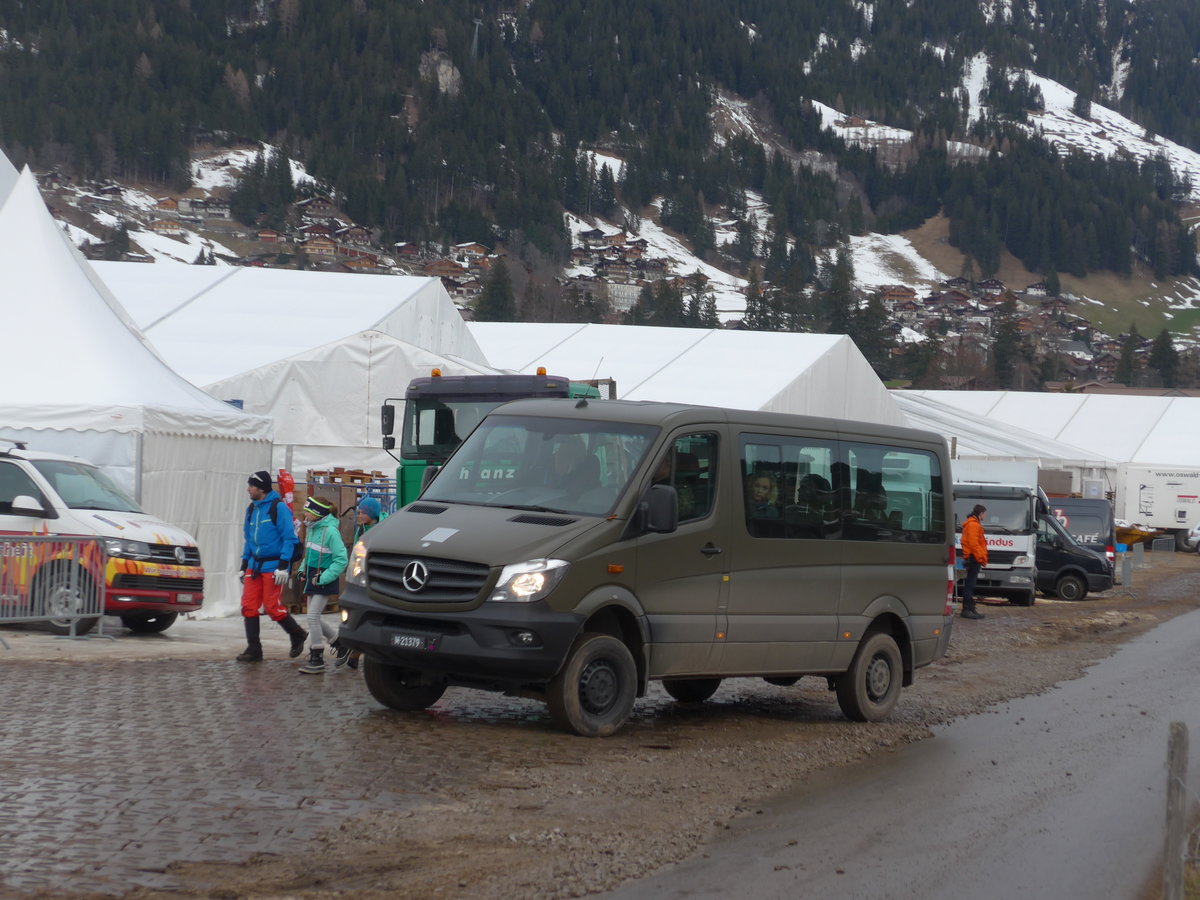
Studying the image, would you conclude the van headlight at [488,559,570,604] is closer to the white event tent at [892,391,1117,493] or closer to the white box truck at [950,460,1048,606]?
the white box truck at [950,460,1048,606]

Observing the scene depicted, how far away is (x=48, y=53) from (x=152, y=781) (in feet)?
626

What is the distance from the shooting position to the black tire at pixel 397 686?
10.8 meters

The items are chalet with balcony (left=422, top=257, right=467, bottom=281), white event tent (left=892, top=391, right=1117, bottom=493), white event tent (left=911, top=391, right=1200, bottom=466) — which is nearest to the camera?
white event tent (left=892, top=391, right=1117, bottom=493)

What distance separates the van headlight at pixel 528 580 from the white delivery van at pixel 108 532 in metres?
6.94

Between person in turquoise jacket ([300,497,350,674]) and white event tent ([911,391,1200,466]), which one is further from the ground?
white event tent ([911,391,1200,466])

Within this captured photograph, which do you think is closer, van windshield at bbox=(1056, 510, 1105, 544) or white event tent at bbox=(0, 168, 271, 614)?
white event tent at bbox=(0, 168, 271, 614)

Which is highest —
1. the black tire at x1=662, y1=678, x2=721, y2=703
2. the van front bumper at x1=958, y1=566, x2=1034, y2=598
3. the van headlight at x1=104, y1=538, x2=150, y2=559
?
the van headlight at x1=104, y1=538, x2=150, y2=559

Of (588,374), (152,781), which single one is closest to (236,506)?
(152,781)

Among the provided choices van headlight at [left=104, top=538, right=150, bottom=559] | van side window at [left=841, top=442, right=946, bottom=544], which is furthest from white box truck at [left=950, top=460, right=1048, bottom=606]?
van headlight at [left=104, top=538, right=150, bottom=559]

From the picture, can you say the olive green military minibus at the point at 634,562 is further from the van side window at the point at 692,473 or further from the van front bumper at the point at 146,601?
the van front bumper at the point at 146,601

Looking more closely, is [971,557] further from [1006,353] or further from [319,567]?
[1006,353]

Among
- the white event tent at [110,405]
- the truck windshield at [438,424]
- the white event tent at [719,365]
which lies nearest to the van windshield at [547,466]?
the white event tent at [110,405]

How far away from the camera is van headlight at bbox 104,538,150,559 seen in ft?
51.2

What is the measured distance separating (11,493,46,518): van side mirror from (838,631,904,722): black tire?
8418 millimetres
